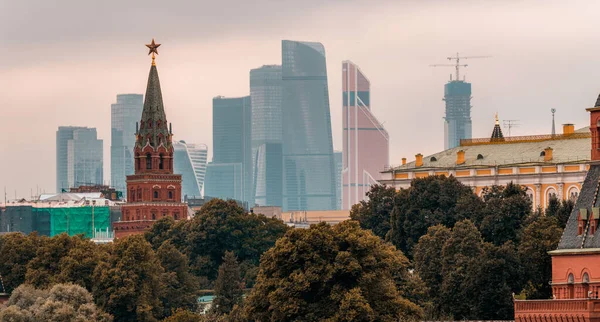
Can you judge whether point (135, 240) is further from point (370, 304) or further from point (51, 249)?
point (370, 304)

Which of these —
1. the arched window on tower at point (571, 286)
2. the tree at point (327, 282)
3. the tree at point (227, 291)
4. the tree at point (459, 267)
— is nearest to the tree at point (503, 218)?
the tree at point (459, 267)

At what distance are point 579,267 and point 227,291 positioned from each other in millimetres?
64510

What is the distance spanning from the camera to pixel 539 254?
145 meters

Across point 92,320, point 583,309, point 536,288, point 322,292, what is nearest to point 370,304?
point 322,292

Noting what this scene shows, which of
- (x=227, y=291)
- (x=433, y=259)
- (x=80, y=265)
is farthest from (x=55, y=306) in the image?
(x=433, y=259)

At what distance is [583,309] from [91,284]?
69.8 metres

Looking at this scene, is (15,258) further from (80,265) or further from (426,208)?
(426,208)

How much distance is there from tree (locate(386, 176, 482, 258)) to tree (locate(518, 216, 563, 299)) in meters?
31.9

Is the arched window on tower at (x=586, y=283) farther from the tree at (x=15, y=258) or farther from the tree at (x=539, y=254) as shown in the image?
the tree at (x=15, y=258)

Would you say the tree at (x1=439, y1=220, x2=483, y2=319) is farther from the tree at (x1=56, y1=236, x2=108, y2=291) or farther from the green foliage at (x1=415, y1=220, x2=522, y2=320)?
the tree at (x1=56, y1=236, x2=108, y2=291)

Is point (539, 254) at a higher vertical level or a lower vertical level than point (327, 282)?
higher

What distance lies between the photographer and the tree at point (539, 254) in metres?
141

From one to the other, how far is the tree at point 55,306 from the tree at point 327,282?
2628 centimetres

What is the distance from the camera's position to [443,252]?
159 meters
